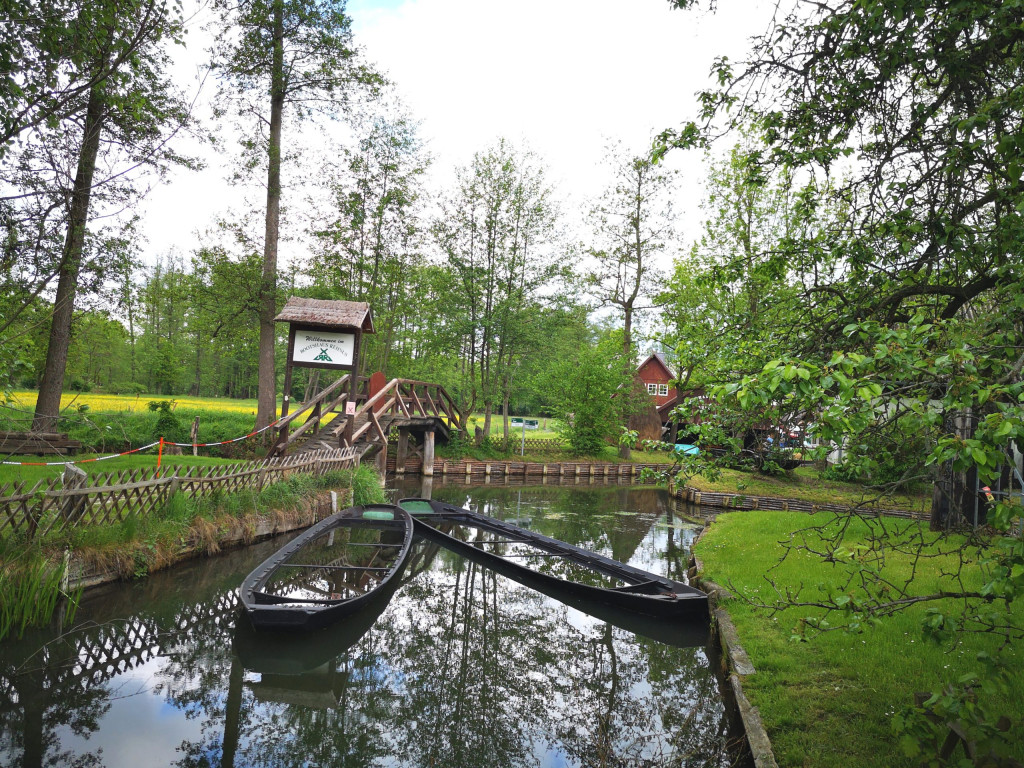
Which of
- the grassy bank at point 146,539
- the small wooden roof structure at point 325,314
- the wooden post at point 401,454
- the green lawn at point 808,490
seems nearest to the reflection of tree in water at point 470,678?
the grassy bank at point 146,539

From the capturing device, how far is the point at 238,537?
10383mm

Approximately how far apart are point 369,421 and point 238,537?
24.9 ft

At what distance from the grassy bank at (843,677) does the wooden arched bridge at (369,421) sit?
11442 millimetres

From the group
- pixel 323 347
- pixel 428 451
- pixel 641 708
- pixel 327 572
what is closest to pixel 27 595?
pixel 327 572

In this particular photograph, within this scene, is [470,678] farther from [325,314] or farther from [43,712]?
[325,314]

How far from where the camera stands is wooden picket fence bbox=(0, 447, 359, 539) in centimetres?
700

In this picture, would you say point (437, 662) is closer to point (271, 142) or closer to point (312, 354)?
point (312, 354)

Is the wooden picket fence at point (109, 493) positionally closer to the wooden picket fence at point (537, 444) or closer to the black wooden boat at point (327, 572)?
the black wooden boat at point (327, 572)

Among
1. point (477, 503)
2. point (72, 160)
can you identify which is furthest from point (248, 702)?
point (477, 503)

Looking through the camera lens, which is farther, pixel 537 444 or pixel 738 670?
pixel 537 444

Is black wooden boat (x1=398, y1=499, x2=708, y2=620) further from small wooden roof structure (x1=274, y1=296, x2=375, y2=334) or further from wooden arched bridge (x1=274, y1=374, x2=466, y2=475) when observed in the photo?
small wooden roof structure (x1=274, y1=296, x2=375, y2=334)

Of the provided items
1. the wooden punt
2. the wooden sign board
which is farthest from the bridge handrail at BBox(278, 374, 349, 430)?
the wooden punt

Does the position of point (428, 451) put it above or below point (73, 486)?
below

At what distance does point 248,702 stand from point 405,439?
1961 cm
